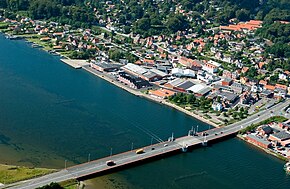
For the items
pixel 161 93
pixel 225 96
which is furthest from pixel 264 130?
pixel 161 93

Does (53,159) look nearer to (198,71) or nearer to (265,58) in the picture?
(198,71)

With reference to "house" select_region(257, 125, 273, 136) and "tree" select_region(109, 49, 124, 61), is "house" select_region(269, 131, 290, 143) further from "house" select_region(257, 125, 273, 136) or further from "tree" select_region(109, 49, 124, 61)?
"tree" select_region(109, 49, 124, 61)

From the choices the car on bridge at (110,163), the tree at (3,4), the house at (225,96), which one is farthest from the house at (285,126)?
the tree at (3,4)

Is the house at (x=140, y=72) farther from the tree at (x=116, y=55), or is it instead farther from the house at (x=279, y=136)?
the house at (x=279, y=136)

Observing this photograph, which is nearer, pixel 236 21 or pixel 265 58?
pixel 265 58

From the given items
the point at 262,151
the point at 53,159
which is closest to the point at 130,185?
the point at 53,159

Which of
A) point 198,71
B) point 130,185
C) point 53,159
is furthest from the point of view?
point 198,71
